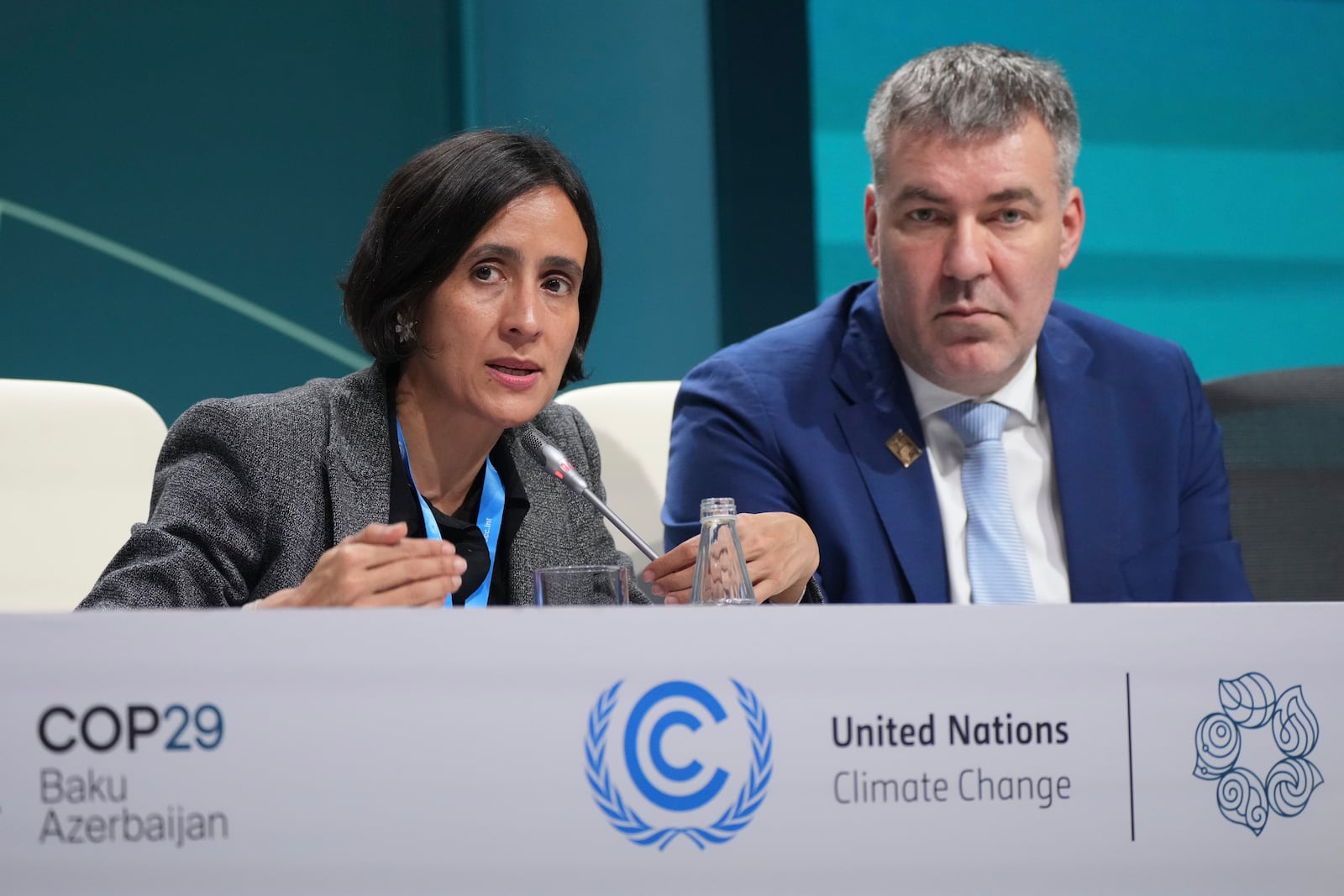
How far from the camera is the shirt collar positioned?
78.5 inches

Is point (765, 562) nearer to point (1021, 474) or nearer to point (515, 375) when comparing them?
point (515, 375)

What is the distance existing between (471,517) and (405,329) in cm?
28

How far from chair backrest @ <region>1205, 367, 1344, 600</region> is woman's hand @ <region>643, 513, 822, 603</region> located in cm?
117

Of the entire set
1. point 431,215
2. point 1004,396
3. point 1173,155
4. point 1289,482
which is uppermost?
point 1173,155

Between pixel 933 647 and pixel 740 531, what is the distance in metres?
0.60

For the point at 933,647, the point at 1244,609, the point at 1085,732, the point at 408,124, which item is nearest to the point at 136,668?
the point at 933,647

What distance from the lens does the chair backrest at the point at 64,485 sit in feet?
6.10

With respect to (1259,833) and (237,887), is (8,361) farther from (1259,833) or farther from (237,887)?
(1259,833)

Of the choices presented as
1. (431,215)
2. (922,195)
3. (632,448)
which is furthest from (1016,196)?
(431,215)

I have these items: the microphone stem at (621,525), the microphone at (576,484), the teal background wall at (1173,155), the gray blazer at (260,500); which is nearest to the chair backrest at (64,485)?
the gray blazer at (260,500)

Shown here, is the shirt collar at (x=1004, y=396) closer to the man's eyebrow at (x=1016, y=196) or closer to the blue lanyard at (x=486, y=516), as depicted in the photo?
the man's eyebrow at (x=1016, y=196)

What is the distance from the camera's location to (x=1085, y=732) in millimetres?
908

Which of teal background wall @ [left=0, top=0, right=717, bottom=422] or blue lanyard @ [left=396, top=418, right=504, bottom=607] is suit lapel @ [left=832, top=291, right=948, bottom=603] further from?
teal background wall @ [left=0, top=0, right=717, bottom=422]

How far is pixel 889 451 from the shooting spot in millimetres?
1928
